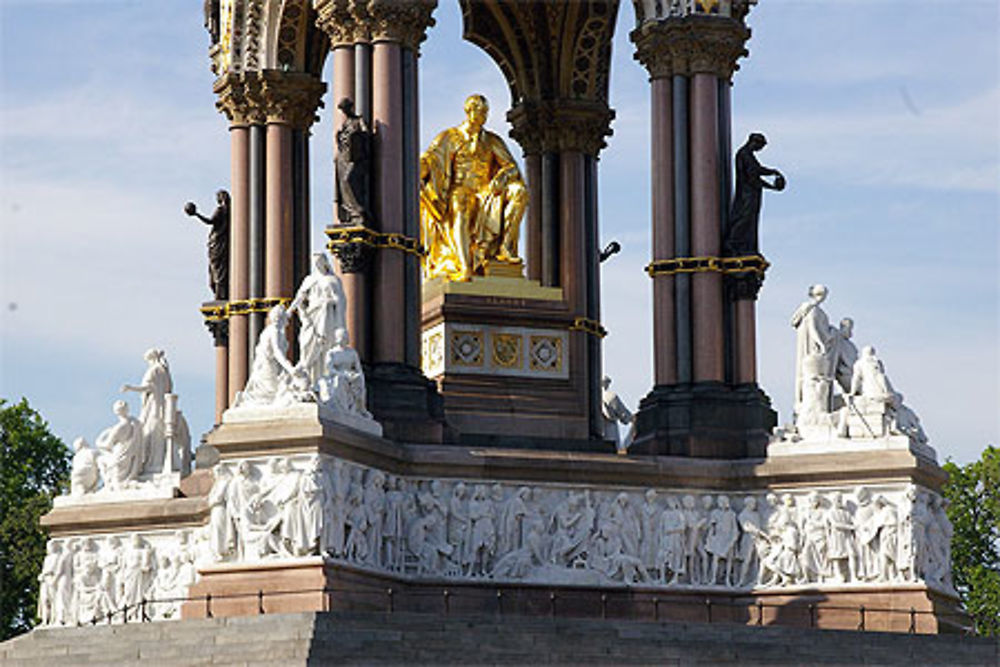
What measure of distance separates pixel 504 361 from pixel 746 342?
416 cm

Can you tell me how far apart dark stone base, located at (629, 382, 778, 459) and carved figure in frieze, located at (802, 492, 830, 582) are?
54.6 inches

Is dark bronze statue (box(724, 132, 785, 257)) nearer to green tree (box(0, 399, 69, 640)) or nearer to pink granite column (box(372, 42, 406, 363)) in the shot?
pink granite column (box(372, 42, 406, 363))

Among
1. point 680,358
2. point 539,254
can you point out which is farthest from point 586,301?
point 680,358

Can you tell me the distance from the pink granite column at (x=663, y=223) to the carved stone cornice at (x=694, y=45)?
13.0 inches

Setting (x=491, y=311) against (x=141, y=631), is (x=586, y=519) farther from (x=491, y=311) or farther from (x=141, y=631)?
(x=141, y=631)

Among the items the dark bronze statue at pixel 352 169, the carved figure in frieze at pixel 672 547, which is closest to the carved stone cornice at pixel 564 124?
the dark bronze statue at pixel 352 169

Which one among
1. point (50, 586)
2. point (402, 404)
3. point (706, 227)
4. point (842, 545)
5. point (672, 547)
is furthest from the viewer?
point (50, 586)

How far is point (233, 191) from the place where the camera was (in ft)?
182

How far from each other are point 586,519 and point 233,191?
9766 millimetres

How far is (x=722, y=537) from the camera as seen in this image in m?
50.3

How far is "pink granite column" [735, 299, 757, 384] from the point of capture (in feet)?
169

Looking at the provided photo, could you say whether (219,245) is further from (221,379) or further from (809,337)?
(809,337)

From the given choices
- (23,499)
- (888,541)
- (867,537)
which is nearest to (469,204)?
(867,537)

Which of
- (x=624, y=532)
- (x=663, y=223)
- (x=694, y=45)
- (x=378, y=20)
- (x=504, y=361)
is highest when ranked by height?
(x=378, y=20)
